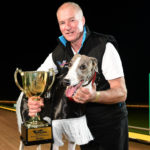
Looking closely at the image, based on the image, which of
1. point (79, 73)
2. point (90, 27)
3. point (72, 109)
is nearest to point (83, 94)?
point (79, 73)

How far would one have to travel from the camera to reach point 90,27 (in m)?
9.02

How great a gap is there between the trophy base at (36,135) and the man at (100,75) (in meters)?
0.08

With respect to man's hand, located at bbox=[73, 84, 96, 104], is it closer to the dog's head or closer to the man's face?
the dog's head

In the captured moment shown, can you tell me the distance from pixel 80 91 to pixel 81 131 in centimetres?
28

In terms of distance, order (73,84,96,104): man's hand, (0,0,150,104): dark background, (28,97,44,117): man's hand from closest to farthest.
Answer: (73,84,96,104): man's hand, (28,97,44,117): man's hand, (0,0,150,104): dark background

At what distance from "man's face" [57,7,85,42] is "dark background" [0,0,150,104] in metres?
7.58

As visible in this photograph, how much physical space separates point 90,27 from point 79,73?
814 cm

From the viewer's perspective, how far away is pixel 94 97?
3.50 ft

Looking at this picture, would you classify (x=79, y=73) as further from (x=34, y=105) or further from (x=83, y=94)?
(x=34, y=105)

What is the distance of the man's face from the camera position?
124 cm

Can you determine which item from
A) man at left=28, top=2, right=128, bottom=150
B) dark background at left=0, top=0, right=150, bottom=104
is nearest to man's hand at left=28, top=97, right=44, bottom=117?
man at left=28, top=2, right=128, bottom=150

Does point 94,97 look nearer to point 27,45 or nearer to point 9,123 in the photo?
point 9,123

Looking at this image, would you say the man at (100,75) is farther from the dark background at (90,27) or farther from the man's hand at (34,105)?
the dark background at (90,27)

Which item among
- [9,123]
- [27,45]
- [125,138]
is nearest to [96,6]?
[27,45]
